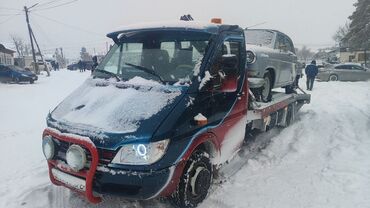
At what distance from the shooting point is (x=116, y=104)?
3.99 metres

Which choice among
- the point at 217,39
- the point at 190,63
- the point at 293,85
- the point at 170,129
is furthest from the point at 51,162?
the point at 293,85

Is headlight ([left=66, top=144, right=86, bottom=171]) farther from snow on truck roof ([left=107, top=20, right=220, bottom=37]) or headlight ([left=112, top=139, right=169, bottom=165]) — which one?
snow on truck roof ([left=107, top=20, right=220, bottom=37])

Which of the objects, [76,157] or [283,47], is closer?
[76,157]

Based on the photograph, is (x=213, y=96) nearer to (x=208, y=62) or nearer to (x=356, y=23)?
(x=208, y=62)

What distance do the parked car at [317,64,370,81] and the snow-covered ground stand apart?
56.4 feet

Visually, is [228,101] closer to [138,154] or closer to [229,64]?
[229,64]

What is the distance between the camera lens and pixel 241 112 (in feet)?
16.8

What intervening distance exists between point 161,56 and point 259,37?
4049 millimetres

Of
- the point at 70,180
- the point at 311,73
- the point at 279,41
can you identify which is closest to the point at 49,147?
the point at 70,180

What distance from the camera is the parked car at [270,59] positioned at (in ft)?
21.2

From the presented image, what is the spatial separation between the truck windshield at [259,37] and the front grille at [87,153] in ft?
16.4

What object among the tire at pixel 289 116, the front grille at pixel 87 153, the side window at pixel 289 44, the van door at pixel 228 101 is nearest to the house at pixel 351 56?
the side window at pixel 289 44

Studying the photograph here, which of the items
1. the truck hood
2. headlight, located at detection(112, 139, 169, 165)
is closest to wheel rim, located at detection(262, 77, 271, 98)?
the truck hood

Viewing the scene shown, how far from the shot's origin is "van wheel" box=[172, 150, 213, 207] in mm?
3930
